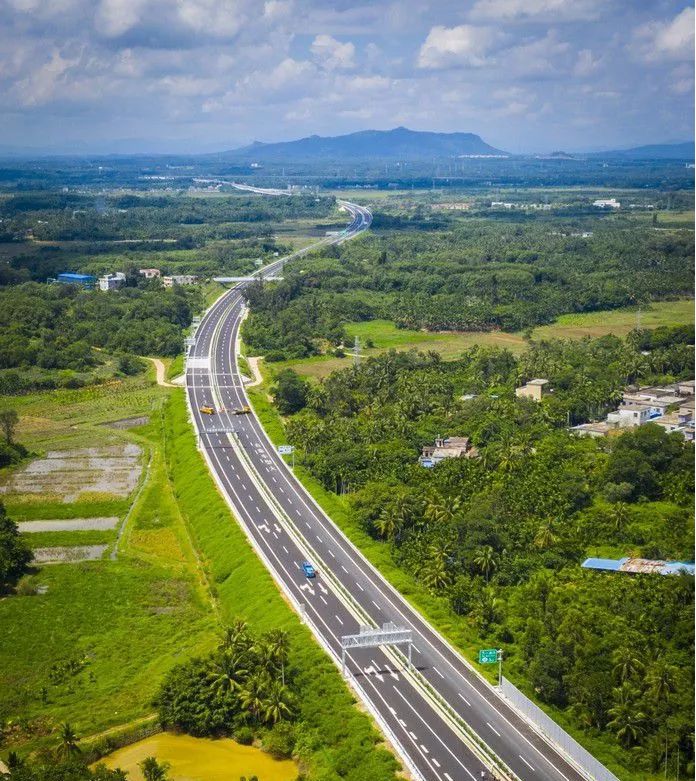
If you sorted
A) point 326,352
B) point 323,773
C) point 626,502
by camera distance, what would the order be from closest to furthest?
point 323,773 → point 626,502 → point 326,352

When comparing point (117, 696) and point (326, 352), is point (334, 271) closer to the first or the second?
point (326, 352)

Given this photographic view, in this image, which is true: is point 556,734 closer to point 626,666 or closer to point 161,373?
point 626,666

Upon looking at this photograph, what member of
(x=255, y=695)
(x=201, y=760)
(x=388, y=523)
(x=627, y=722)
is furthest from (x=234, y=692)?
(x=388, y=523)

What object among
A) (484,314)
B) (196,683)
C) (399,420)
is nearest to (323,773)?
(196,683)

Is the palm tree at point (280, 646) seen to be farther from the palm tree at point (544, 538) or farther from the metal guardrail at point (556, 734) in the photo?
the palm tree at point (544, 538)

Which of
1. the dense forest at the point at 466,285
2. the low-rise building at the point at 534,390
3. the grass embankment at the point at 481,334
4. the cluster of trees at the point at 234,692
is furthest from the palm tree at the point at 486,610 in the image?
the dense forest at the point at 466,285

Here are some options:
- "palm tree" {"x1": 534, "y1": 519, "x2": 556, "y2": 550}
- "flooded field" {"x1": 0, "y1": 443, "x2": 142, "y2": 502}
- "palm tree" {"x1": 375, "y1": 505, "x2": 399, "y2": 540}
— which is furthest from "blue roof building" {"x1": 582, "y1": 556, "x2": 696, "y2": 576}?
"flooded field" {"x1": 0, "y1": 443, "x2": 142, "y2": 502}

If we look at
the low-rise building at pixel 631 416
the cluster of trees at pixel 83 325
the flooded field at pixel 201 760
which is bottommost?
the flooded field at pixel 201 760
